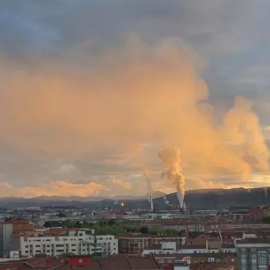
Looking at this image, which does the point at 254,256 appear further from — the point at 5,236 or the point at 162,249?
the point at 5,236

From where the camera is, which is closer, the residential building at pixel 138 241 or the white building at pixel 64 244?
the white building at pixel 64 244

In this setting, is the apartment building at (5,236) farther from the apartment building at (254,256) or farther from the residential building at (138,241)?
the apartment building at (254,256)

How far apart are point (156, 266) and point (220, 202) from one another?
179 metres

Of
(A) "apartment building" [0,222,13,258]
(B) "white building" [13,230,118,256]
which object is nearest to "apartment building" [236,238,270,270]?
(B) "white building" [13,230,118,256]

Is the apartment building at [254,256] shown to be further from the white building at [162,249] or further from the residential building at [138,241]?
the residential building at [138,241]

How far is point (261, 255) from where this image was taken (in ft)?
116

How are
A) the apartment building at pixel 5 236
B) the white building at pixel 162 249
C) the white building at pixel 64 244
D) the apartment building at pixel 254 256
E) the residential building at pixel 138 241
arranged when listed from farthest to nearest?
the apartment building at pixel 5 236 < the residential building at pixel 138 241 < the white building at pixel 64 244 < the white building at pixel 162 249 < the apartment building at pixel 254 256

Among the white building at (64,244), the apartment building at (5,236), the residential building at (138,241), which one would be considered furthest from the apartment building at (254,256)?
the apartment building at (5,236)

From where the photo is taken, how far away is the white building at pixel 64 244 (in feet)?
146

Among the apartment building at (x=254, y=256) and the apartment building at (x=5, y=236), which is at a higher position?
the apartment building at (x=5, y=236)

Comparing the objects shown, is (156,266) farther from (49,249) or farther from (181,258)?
(49,249)

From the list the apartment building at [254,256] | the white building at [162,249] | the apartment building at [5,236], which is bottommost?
the apartment building at [254,256]

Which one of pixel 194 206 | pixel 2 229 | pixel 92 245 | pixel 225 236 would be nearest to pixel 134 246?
pixel 92 245

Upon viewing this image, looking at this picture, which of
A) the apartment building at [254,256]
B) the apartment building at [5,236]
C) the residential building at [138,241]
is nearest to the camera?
the apartment building at [254,256]
